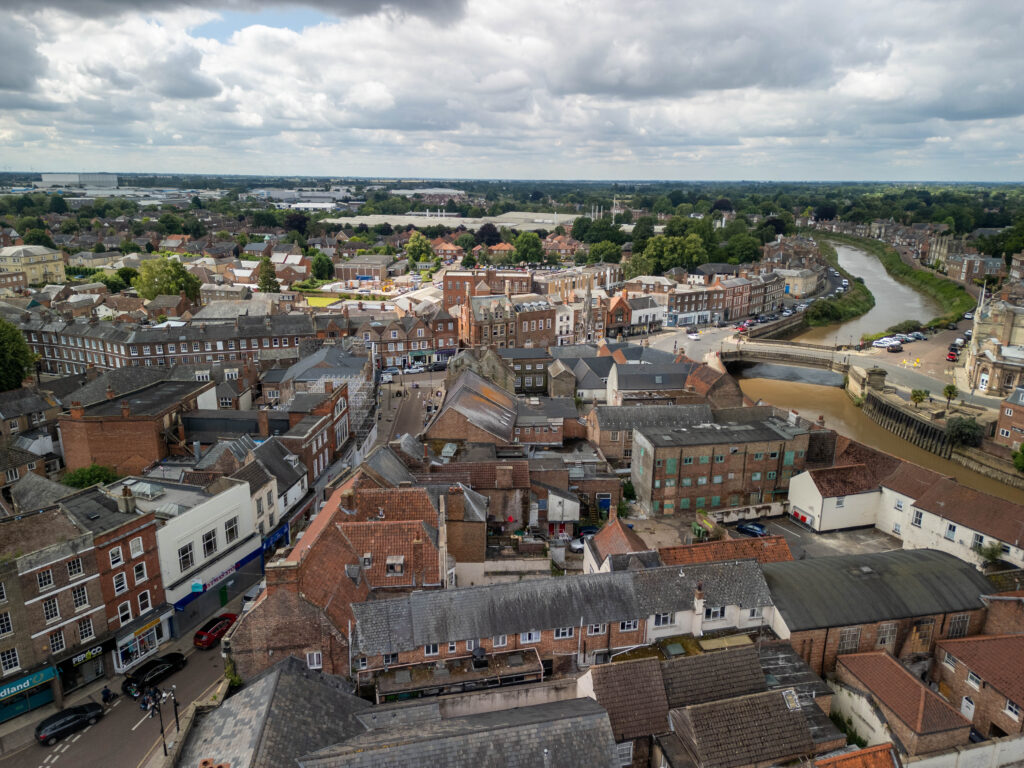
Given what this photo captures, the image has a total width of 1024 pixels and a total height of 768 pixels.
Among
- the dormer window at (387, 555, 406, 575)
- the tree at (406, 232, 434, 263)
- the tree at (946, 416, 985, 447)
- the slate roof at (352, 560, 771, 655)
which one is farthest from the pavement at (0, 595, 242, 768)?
the tree at (406, 232, 434, 263)

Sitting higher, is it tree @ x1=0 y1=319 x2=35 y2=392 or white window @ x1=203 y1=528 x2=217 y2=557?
tree @ x1=0 y1=319 x2=35 y2=392

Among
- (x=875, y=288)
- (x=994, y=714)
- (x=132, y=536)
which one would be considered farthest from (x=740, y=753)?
(x=875, y=288)

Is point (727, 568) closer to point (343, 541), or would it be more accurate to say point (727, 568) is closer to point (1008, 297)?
point (343, 541)

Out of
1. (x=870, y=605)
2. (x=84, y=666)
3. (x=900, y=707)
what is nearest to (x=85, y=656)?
(x=84, y=666)

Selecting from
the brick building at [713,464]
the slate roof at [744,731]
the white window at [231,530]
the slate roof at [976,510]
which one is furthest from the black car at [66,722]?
the slate roof at [976,510]

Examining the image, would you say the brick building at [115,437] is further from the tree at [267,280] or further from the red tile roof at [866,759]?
the tree at [267,280]

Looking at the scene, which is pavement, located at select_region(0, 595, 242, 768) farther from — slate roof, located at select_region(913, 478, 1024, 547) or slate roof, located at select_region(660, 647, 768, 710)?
slate roof, located at select_region(913, 478, 1024, 547)

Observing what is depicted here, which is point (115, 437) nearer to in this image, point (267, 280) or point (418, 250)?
point (267, 280)

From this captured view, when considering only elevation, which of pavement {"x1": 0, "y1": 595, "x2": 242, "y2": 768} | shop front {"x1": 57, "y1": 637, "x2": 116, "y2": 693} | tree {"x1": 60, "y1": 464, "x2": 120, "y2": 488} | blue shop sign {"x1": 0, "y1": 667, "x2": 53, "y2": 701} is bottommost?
pavement {"x1": 0, "y1": 595, "x2": 242, "y2": 768}

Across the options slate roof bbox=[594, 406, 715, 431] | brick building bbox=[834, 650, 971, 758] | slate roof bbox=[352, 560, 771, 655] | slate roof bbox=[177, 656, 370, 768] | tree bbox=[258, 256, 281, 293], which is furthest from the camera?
tree bbox=[258, 256, 281, 293]
